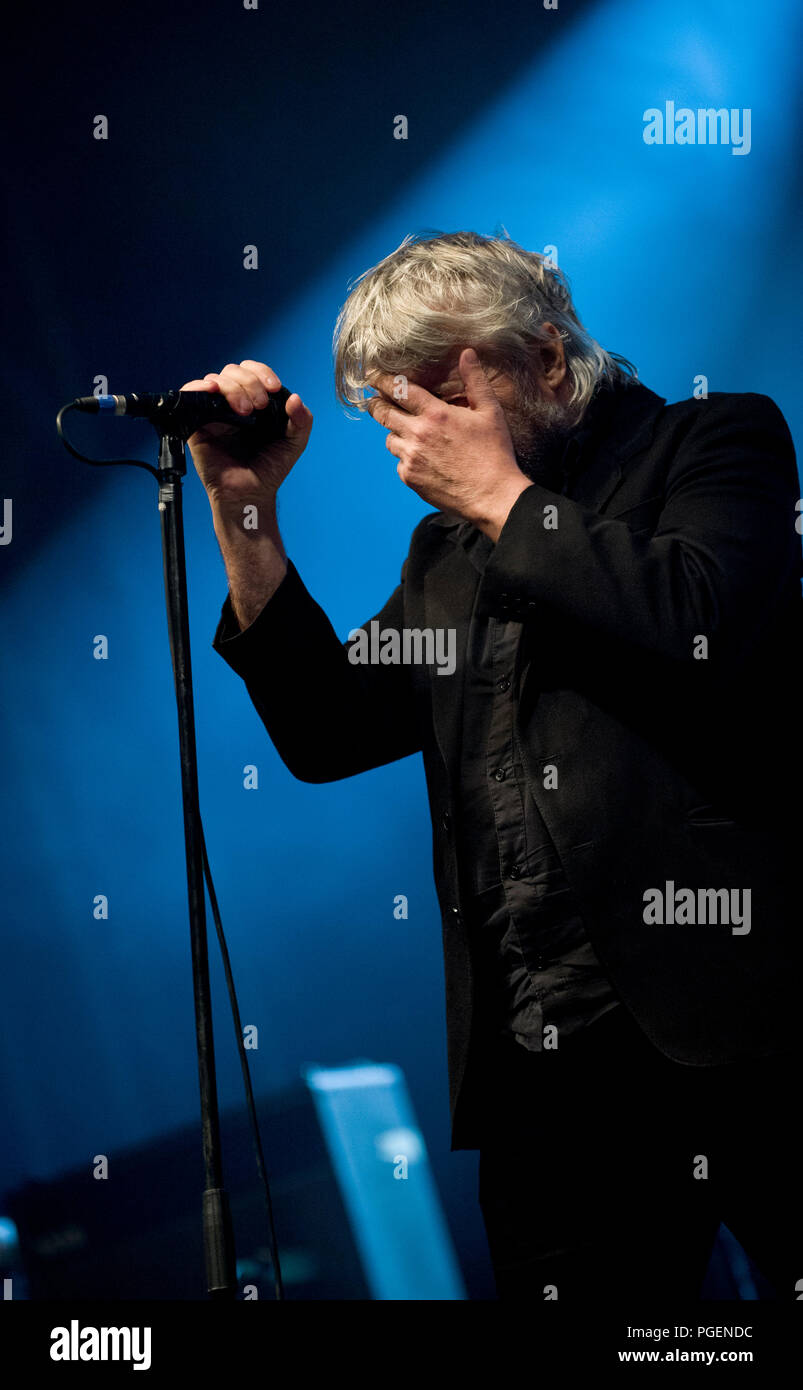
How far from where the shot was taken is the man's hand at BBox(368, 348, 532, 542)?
130cm

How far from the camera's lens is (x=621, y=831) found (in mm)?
1254

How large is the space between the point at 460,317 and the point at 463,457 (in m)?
0.31

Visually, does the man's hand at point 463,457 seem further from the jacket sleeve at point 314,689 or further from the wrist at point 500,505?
the jacket sleeve at point 314,689

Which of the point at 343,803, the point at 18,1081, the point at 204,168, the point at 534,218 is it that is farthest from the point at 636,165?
the point at 18,1081

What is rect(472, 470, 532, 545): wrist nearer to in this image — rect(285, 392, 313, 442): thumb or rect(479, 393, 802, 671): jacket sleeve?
rect(479, 393, 802, 671): jacket sleeve

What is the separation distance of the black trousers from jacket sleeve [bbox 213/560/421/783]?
18.4 inches

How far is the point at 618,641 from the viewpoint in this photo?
47.3 inches

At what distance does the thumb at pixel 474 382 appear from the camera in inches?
54.8

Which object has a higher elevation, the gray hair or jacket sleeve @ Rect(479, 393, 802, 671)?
the gray hair

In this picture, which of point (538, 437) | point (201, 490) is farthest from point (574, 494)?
point (201, 490)

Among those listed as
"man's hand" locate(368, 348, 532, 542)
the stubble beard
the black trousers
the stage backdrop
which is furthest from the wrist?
the stage backdrop

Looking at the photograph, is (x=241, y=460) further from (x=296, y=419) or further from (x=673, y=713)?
(x=673, y=713)
